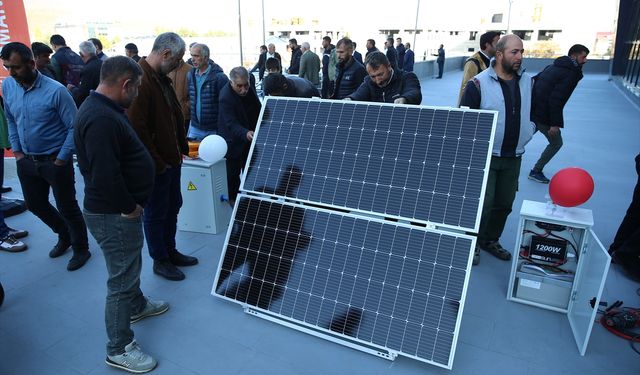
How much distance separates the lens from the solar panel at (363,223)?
273cm

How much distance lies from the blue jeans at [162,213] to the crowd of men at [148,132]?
11 millimetres

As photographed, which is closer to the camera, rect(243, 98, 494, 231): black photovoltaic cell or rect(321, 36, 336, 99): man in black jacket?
rect(243, 98, 494, 231): black photovoltaic cell

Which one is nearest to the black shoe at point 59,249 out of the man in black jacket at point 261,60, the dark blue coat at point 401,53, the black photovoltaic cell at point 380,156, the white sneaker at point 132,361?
the white sneaker at point 132,361

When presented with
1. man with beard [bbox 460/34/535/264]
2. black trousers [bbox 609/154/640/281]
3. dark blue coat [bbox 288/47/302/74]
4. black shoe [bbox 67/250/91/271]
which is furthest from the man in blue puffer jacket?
dark blue coat [bbox 288/47/302/74]

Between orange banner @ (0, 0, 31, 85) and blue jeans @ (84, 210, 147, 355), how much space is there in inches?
236

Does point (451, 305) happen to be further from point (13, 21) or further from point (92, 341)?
point (13, 21)

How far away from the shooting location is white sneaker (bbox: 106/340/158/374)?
8.77ft

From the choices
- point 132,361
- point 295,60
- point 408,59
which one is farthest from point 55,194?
point 408,59

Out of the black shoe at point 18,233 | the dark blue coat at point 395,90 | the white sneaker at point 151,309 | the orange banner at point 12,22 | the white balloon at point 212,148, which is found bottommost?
the black shoe at point 18,233

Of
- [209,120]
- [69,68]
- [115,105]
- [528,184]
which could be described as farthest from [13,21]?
[528,184]

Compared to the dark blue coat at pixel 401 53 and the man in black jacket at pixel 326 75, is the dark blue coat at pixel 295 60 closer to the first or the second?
the man in black jacket at pixel 326 75

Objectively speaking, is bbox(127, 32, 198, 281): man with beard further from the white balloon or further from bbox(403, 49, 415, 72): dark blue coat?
bbox(403, 49, 415, 72): dark blue coat

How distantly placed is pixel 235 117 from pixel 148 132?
4.71 feet

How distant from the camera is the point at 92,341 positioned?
299 centimetres
